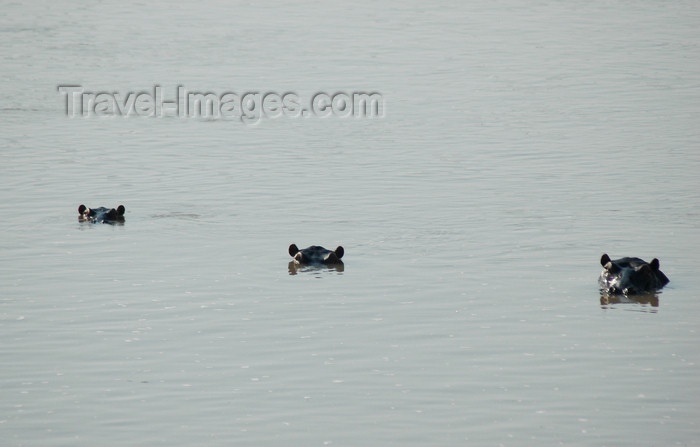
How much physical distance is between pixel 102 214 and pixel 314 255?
538 cm

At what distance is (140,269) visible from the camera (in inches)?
744

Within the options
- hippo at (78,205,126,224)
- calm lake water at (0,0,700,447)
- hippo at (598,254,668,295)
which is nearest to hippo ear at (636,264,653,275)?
hippo at (598,254,668,295)

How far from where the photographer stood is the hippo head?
61.4 feet

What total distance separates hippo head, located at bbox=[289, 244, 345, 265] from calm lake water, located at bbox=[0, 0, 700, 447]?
307mm

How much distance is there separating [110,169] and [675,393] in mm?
17790

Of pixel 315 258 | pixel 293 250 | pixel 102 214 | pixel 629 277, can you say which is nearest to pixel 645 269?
pixel 629 277

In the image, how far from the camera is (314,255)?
18906mm

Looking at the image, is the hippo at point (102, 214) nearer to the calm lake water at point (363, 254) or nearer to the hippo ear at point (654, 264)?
the calm lake water at point (363, 254)

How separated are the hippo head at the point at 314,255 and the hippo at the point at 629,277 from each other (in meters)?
4.30

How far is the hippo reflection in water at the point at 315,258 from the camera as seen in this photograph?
737 inches

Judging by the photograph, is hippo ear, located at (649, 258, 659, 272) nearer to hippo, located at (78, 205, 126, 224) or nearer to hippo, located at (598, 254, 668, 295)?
hippo, located at (598, 254, 668, 295)

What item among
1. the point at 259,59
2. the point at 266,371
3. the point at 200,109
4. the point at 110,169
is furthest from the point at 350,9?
the point at 266,371

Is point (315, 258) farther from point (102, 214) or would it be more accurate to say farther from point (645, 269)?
point (102, 214)

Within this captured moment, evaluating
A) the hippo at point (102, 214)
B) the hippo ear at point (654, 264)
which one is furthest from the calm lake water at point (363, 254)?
the hippo ear at point (654, 264)
